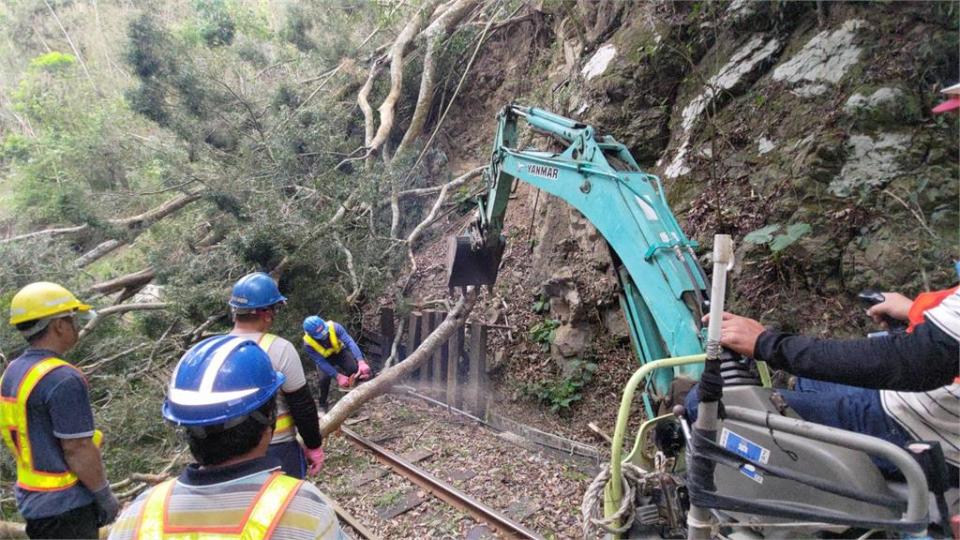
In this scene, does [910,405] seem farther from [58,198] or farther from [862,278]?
[58,198]

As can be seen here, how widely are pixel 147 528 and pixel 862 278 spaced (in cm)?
472

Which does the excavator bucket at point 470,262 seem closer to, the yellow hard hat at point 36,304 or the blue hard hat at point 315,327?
the blue hard hat at point 315,327

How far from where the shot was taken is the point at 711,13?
5.95 meters

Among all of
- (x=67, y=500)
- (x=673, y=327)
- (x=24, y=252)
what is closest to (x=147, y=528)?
(x=67, y=500)

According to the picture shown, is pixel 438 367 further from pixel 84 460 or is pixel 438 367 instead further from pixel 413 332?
pixel 84 460

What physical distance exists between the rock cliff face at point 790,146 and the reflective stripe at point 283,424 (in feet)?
12.3

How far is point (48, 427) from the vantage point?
8.53 feet

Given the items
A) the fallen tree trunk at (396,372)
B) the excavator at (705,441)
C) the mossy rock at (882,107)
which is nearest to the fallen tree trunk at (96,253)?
the fallen tree trunk at (396,372)

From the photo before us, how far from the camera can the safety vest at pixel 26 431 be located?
101 inches

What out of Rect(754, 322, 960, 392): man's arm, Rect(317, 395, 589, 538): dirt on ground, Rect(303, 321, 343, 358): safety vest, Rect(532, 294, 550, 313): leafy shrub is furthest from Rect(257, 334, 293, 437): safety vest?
Rect(532, 294, 550, 313): leafy shrub

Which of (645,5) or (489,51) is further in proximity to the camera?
(489,51)

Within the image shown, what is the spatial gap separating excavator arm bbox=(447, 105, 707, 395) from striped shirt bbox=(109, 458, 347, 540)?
210cm

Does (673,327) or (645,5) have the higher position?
(645,5)

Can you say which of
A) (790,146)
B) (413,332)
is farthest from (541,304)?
(790,146)
